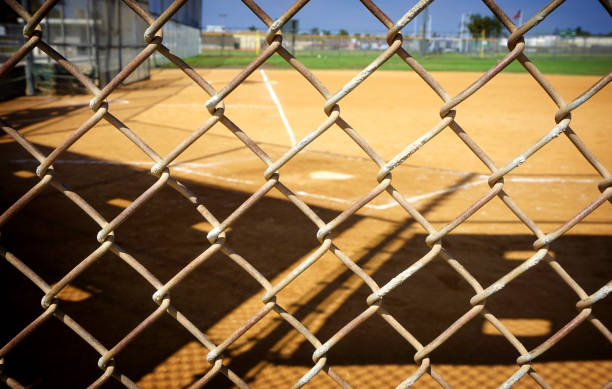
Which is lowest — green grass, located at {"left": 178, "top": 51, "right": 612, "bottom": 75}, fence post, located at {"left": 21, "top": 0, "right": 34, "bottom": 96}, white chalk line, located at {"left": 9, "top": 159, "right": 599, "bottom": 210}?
white chalk line, located at {"left": 9, "top": 159, "right": 599, "bottom": 210}

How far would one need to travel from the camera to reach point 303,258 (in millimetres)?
3830

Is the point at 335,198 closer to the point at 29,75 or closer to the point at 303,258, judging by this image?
the point at 303,258

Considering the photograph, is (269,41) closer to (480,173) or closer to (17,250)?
(17,250)

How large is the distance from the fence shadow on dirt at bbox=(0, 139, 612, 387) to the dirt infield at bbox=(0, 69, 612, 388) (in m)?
0.01

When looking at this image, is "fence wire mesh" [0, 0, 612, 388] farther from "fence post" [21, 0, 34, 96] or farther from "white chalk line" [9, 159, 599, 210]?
"fence post" [21, 0, 34, 96]

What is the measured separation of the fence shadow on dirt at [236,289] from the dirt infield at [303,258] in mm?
13

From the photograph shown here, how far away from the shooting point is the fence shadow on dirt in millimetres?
2576

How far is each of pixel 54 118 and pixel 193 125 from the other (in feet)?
10.7

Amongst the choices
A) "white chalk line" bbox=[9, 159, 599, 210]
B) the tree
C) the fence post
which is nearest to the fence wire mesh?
"white chalk line" bbox=[9, 159, 599, 210]

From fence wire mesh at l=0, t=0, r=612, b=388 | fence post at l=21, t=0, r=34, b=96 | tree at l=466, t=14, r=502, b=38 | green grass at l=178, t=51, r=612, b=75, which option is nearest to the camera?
fence wire mesh at l=0, t=0, r=612, b=388

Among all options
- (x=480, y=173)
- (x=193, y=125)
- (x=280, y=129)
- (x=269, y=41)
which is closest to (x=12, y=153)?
(x=193, y=125)

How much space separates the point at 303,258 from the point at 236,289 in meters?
0.71

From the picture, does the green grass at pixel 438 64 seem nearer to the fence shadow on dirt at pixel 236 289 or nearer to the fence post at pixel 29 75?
the fence post at pixel 29 75

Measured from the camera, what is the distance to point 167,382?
2326mm
